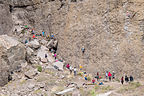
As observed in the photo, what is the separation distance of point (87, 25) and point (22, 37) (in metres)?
8.72

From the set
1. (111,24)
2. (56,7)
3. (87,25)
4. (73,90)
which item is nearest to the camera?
(73,90)

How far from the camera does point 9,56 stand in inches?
748

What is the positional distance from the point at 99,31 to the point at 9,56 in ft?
28.0

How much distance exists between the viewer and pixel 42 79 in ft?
56.4

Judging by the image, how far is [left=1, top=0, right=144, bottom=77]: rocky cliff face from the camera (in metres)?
15.5

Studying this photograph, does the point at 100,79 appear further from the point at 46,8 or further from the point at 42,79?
the point at 46,8

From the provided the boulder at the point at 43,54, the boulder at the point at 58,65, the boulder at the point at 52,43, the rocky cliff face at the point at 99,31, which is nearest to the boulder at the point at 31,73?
the boulder at the point at 58,65

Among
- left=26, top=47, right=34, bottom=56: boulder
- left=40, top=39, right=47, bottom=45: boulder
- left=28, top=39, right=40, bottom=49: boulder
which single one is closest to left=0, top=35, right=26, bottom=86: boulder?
left=26, top=47, right=34, bottom=56: boulder

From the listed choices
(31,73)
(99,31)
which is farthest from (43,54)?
(99,31)

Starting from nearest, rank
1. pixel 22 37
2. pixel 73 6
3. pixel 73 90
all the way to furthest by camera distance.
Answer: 1. pixel 73 90
2. pixel 73 6
3. pixel 22 37

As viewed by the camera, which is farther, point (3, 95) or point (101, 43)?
point (101, 43)

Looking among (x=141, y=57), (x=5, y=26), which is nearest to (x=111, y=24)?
(x=141, y=57)

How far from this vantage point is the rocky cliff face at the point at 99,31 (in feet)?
50.7

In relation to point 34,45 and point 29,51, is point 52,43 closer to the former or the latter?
point 34,45
